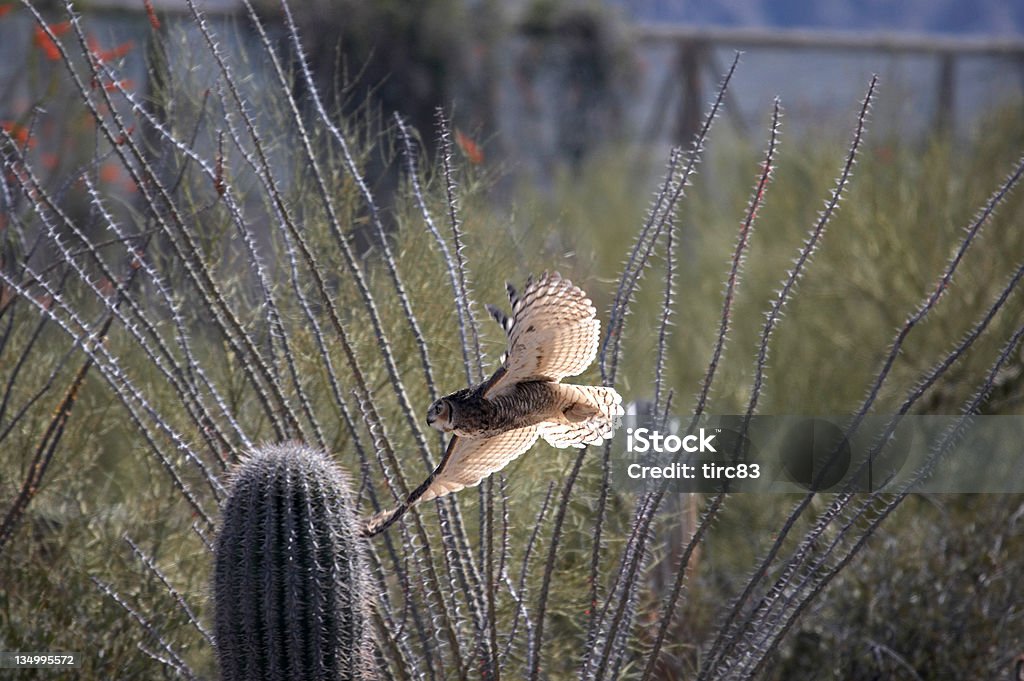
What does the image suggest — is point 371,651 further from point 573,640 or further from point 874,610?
point 874,610

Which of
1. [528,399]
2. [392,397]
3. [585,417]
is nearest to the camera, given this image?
[528,399]

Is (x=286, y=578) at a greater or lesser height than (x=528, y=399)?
lesser

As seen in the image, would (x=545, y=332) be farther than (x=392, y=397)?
No

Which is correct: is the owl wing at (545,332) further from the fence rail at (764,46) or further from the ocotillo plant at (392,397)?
the fence rail at (764,46)

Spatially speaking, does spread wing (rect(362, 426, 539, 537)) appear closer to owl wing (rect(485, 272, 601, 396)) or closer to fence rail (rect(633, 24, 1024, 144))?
A: owl wing (rect(485, 272, 601, 396))

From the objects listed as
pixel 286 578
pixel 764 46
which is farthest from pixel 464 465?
pixel 764 46

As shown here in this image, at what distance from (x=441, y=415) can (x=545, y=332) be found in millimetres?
197

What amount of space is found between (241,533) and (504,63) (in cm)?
466

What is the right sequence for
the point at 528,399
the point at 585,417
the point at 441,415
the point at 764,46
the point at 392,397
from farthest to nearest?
the point at 764,46
the point at 392,397
the point at 585,417
the point at 528,399
the point at 441,415

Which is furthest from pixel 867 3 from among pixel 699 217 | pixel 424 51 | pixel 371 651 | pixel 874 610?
pixel 371 651

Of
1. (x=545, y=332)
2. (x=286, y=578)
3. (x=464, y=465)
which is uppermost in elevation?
(x=545, y=332)

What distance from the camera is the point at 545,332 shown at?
183 centimetres

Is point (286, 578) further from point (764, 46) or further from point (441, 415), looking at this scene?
point (764, 46)

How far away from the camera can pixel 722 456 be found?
2.96 meters
